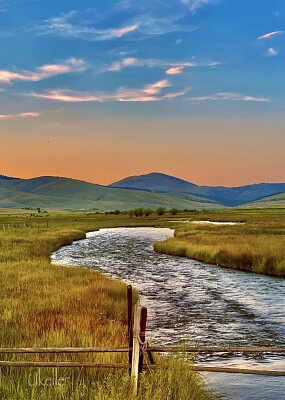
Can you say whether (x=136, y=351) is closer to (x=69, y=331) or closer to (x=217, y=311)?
(x=69, y=331)

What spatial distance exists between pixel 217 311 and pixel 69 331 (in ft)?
34.7

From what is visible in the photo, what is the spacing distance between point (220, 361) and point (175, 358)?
218 inches

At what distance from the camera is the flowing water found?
15016 mm

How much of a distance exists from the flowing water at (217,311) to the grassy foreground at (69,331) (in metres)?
1.76

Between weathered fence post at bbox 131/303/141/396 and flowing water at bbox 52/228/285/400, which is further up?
weathered fence post at bbox 131/303/141/396

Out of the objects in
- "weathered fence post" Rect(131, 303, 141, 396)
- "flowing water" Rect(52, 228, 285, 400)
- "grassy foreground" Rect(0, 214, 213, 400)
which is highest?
"weathered fence post" Rect(131, 303, 141, 396)

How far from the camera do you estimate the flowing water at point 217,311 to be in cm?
1502

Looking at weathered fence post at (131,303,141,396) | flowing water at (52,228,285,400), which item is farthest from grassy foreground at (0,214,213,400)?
flowing water at (52,228,285,400)

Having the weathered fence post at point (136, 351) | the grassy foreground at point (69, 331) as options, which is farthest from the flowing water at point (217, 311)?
the weathered fence post at point (136, 351)

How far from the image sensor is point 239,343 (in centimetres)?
1852

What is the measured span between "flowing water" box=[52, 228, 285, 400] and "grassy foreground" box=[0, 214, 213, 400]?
1755 millimetres

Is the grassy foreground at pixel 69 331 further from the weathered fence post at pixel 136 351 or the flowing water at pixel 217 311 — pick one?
the flowing water at pixel 217 311

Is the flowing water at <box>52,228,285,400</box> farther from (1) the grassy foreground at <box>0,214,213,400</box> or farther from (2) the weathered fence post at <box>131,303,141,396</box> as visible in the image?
(2) the weathered fence post at <box>131,303,141,396</box>

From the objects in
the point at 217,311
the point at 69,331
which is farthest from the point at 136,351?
the point at 217,311
